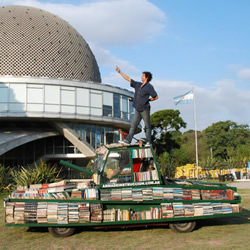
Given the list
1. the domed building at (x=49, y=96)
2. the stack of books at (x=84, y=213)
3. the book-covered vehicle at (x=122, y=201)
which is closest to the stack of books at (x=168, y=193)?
the book-covered vehicle at (x=122, y=201)

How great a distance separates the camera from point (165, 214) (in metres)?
5.92

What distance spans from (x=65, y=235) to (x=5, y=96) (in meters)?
22.2

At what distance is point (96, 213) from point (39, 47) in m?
28.6

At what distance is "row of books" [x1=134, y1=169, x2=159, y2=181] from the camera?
5992mm

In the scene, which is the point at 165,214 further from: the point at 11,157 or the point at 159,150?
the point at 159,150

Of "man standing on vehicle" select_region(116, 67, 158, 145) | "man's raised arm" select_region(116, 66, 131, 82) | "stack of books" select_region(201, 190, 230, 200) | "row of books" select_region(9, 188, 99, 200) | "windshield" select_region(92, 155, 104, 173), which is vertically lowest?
"stack of books" select_region(201, 190, 230, 200)

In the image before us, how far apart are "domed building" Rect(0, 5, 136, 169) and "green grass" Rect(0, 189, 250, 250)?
20.0 meters

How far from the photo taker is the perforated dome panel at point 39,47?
3050 centimetres

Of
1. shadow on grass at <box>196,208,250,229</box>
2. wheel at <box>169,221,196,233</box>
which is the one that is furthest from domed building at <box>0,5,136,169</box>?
wheel at <box>169,221,196,233</box>

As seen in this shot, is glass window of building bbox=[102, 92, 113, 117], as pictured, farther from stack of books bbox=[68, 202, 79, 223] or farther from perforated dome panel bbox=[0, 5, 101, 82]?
stack of books bbox=[68, 202, 79, 223]

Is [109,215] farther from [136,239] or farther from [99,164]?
[99,164]

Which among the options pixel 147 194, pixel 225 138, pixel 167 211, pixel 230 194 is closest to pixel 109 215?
pixel 147 194

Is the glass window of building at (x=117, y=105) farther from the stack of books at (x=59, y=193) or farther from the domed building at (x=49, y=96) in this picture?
the stack of books at (x=59, y=193)

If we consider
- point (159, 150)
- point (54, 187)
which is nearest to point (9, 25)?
point (159, 150)
